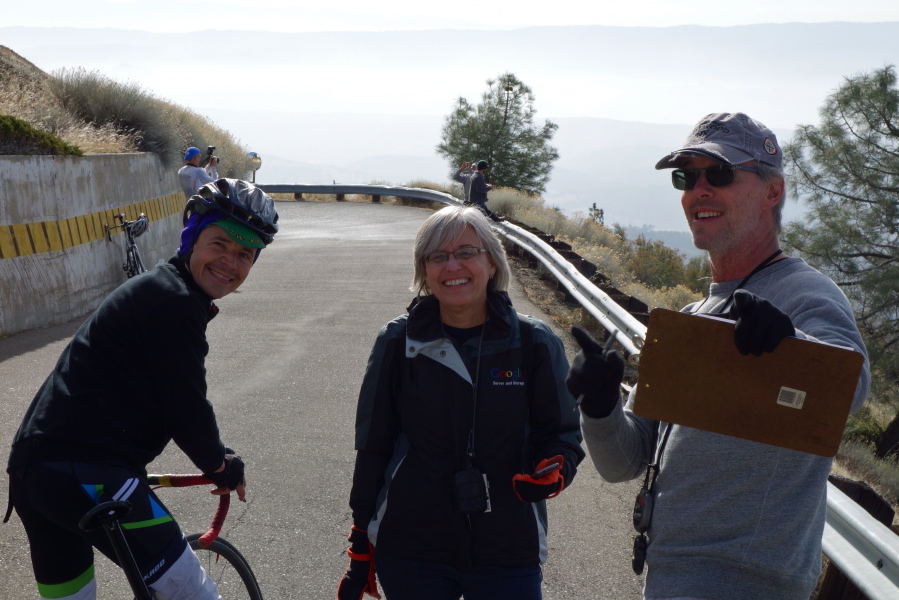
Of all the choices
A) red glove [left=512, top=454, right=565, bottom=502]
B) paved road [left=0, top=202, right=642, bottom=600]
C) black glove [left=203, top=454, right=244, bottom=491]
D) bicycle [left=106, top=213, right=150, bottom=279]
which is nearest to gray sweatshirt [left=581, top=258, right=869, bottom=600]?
red glove [left=512, top=454, right=565, bottom=502]

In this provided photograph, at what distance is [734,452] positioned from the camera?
2.30 metres

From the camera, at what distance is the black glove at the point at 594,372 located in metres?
2.30

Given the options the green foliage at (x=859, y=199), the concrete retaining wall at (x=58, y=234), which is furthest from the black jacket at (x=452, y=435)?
the green foliage at (x=859, y=199)

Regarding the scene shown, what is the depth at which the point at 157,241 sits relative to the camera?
16156 mm

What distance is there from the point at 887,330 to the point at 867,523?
25.4 m

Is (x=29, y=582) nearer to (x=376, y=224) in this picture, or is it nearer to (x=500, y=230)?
(x=500, y=230)

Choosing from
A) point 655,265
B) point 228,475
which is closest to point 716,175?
point 228,475

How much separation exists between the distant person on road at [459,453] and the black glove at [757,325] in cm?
110

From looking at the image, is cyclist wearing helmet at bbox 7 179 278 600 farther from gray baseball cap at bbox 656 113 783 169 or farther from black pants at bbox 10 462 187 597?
gray baseball cap at bbox 656 113 783 169

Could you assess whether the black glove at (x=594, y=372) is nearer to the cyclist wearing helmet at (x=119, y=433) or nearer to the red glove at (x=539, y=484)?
the red glove at (x=539, y=484)

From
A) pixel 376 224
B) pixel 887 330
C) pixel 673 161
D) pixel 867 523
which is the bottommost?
pixel 887 330

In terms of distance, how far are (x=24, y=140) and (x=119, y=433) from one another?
9676mm

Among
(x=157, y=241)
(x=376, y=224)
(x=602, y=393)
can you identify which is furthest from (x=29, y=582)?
(x=376, y=224)

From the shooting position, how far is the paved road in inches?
182
